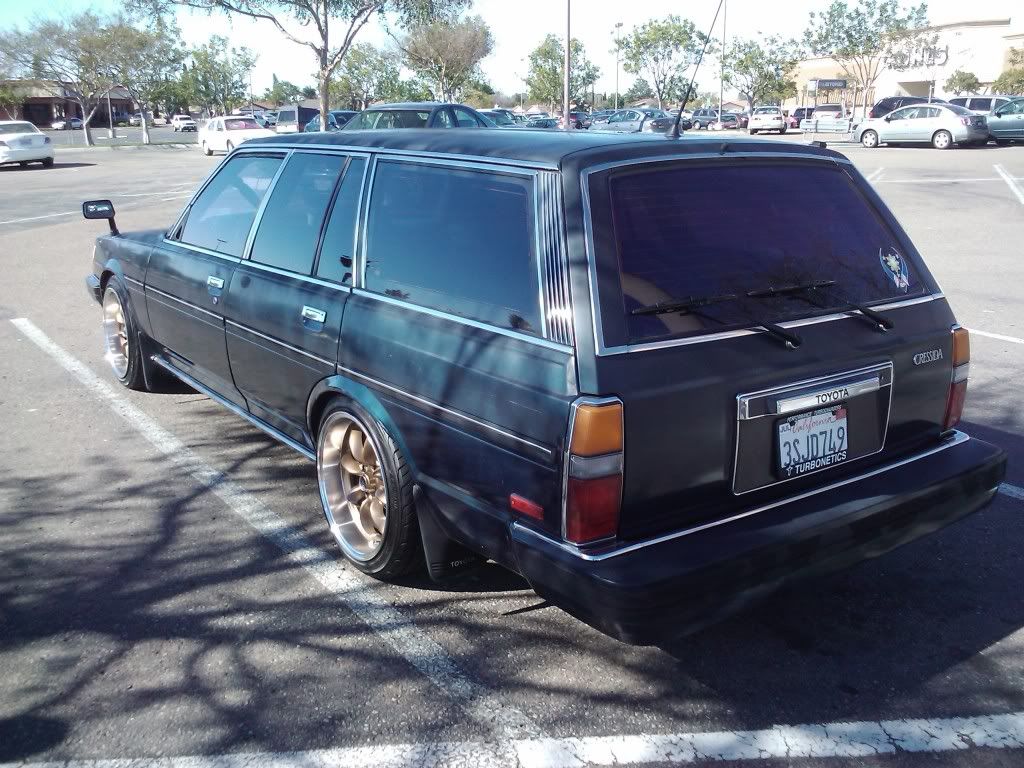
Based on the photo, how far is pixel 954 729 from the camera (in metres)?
2.76

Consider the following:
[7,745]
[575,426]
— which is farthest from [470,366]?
[7,745]

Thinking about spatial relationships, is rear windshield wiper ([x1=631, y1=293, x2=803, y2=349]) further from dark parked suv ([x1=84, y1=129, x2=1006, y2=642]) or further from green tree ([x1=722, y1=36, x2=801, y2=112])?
green tree ([x1=722, y1=36, x2=801, y2=112])

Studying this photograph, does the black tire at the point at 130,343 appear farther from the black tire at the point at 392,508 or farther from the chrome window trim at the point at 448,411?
the chrome window trim at the point at 448,411

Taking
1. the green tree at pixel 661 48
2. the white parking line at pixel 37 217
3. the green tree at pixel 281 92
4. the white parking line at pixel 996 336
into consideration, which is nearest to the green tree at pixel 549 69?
the green tree at pixel 661 48

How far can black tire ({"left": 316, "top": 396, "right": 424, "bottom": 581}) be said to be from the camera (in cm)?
328

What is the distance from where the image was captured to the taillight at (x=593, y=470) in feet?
8.41

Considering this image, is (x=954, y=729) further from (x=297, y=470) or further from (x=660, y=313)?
(x=297, y=470)

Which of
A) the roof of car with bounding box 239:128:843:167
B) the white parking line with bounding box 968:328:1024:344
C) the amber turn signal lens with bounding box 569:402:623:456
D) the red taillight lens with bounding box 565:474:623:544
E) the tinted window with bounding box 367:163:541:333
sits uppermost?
the roof of car with bounding box 239:128:843:167

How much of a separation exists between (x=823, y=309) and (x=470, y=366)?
122 cm

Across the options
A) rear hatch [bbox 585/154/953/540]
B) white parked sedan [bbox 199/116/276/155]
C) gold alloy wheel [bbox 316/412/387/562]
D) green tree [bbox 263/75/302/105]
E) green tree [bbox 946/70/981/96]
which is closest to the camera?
rear hatch [bbox 585/154/953/540]

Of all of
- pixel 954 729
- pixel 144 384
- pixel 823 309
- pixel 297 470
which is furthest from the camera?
pixel 144 384

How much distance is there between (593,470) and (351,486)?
4.88ft

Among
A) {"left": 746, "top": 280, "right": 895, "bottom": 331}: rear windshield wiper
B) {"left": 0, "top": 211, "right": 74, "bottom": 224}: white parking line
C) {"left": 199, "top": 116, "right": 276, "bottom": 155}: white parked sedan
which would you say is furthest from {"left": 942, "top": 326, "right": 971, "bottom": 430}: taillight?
{"left": 199, "top": 116, "right": 276, "bottom": 155}: white parked sedan

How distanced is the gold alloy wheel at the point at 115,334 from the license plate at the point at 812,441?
4.63 metres
